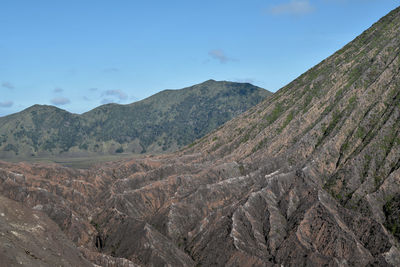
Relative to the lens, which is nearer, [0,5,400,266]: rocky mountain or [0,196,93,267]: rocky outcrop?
[0,196,93,267]: rocky outcrop

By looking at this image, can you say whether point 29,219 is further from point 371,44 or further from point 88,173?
point 371,44

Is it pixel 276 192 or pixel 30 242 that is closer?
pixel 30 242

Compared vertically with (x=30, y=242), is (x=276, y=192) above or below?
below

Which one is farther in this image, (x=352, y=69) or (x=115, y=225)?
(x=352, y=69)

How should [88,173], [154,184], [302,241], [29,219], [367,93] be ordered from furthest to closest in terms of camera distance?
[88,173] < [367,93] < [154,184] < [302,241] < [29,219]

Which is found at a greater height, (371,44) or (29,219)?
(371,44)

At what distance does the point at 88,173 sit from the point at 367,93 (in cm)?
9155

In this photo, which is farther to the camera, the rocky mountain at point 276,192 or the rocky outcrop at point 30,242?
the rocky mountain at point 276,192

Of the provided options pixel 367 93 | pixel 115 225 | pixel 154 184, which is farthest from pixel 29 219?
pixel 367 93

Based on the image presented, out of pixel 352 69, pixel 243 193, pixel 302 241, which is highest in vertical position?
pixel 352 69

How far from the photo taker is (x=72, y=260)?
64125 millimetres

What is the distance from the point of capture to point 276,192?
105 metres

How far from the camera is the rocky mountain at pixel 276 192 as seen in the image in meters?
82.2

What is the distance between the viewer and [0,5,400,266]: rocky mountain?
8219 centimetres
